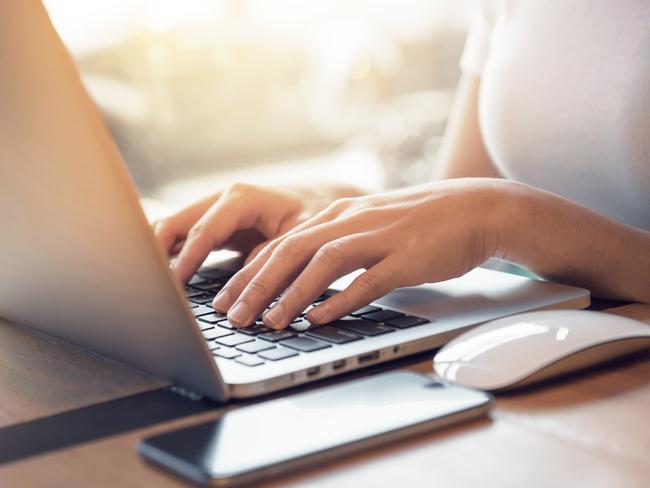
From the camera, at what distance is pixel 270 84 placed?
399cm

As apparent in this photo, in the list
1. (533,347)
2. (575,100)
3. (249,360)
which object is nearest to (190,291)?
(249,360)

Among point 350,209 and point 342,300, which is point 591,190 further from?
point 342,300

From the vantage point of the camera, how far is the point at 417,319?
665mm

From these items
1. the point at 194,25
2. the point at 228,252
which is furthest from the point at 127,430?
the point at 194,25

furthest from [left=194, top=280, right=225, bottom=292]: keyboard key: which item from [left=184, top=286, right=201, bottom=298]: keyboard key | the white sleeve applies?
the white sleeve

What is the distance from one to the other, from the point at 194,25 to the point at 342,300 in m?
3.25

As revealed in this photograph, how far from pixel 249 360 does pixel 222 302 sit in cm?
14

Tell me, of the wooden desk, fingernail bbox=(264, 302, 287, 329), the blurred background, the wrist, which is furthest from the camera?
the blurred background

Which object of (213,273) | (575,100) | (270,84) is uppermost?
(575,100)

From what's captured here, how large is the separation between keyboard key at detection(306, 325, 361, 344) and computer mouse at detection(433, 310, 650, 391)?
66 mm

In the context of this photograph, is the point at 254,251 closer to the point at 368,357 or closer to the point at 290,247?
the point at 290,247

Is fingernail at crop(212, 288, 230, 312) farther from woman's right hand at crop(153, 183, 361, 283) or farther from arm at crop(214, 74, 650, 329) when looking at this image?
woman's right hand at crop(153, 183, 361, 283)

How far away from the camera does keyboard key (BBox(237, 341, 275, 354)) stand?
598mm

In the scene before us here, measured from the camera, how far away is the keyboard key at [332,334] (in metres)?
0.62
